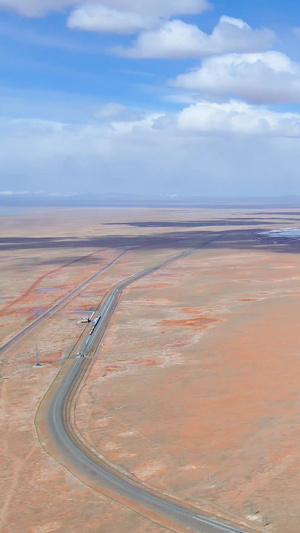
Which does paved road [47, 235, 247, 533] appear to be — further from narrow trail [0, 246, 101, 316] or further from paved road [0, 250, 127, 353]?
narrow trail [0, 246, 101, 316]

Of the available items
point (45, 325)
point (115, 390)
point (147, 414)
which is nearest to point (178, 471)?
point (147, 414)

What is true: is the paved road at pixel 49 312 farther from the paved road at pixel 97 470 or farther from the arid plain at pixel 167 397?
the paved road at pixel 97 470

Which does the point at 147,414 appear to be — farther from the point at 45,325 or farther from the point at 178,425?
the point at 45,325

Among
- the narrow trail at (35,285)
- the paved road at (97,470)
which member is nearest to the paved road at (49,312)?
the narrow trail at (35,285)

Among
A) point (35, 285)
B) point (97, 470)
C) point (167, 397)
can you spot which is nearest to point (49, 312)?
point (35, 285)

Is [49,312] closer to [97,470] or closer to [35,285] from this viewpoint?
[35,285]

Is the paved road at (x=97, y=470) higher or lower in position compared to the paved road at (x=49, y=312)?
lower
